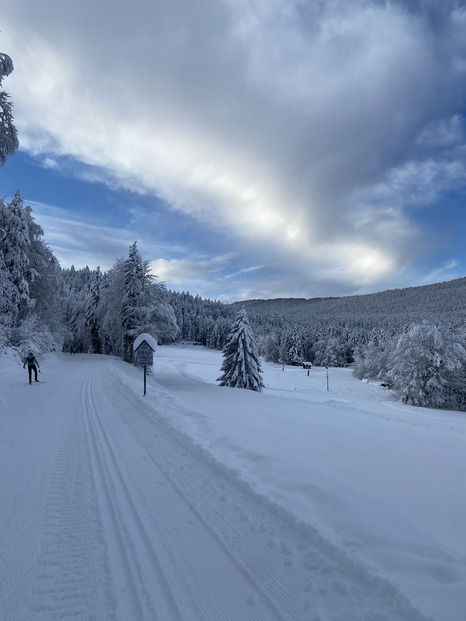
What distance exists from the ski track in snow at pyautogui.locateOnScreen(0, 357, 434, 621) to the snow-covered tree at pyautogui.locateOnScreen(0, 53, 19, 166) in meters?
10.3

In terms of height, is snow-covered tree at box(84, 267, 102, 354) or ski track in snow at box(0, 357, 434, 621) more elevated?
snow-covered tree at box(84, 267, 102, 354)

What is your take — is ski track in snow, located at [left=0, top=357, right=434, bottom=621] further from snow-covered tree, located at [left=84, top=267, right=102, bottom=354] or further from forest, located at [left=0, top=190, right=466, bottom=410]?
snow-covered tree, located at [left=84, top=267, right=102, bottom=354]

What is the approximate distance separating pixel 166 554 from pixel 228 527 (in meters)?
0.81

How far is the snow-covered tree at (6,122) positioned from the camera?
10.4m

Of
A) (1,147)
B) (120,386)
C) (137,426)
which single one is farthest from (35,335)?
(137,426)

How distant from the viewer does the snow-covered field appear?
8.21ft

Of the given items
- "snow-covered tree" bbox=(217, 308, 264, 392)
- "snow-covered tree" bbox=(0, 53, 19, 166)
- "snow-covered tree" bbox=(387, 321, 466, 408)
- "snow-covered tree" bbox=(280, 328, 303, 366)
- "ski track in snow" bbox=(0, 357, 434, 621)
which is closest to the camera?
"ski track in snow" bbox=(0, 357, 434, 621)

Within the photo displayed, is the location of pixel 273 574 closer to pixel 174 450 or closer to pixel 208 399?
pixel 174 450

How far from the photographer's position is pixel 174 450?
6.14 metres

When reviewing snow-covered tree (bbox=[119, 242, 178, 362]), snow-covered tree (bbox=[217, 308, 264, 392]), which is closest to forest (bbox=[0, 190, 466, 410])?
snow-covered tree (bbox=[119, 242, 178, 362])

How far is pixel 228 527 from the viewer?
11.8 ft

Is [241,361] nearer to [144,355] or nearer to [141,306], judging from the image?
[141,306]

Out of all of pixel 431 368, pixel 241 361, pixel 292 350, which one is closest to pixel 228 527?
pixel 241 361

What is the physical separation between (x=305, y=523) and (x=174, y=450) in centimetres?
330
